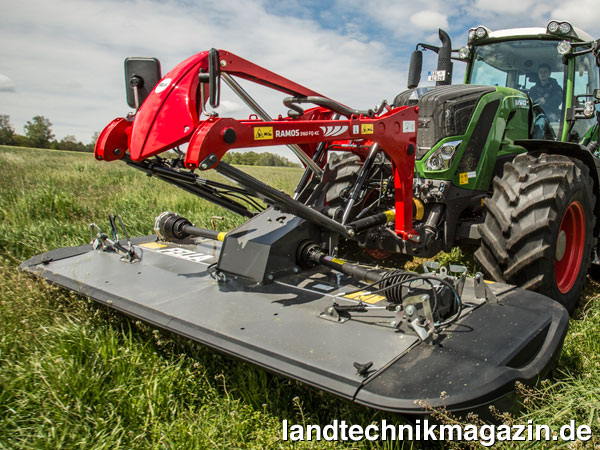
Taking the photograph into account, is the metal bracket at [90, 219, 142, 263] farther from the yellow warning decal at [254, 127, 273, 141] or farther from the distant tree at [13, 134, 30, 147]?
the distant tree at [13, 134, 30, 147]

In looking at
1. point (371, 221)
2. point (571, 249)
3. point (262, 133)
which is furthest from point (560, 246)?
point (262, 133)

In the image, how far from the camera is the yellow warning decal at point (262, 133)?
286 cm

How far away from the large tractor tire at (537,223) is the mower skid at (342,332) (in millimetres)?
325

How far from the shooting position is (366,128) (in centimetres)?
341

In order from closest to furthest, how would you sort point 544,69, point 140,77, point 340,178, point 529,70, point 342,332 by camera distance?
point 342,332, point 140,77, point 340,178, point 544,69, point 529,70

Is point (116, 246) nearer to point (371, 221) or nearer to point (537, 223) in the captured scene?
point (371, 221)

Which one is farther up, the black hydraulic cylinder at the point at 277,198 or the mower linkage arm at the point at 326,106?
the mower linkage arm at the point at 326,106

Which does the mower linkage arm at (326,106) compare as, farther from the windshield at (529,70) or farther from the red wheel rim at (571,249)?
the windshield at (529,70)

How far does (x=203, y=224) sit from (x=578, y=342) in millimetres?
4958

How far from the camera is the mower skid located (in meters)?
2.13

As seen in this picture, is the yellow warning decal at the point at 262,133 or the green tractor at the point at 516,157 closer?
the yellow warning decal at the point at 262,133

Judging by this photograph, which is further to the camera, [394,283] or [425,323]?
[394,283]

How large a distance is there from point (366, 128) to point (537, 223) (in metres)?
1.32

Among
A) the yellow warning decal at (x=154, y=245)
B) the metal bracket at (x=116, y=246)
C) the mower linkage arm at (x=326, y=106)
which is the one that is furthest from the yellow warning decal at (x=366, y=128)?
the yellow warning decal at (x=154, y=245)
